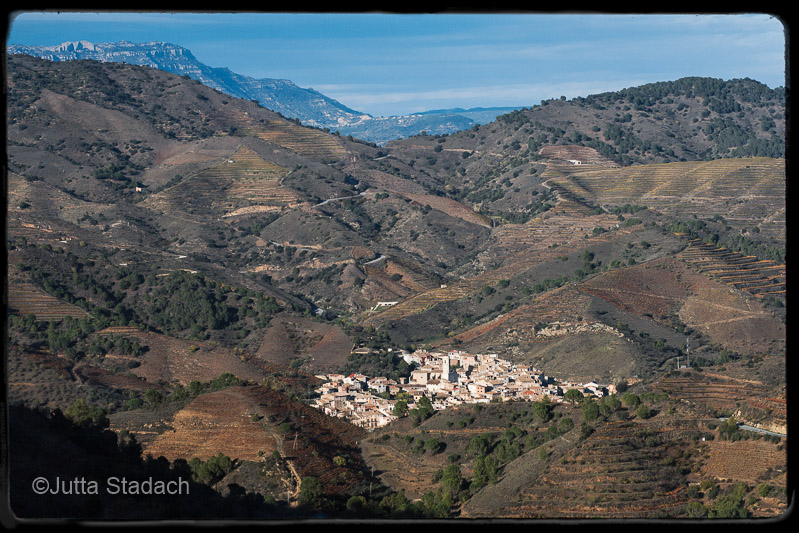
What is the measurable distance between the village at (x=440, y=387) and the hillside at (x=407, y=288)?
1.04 m

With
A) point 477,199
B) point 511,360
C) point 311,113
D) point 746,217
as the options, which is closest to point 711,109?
point 477,199

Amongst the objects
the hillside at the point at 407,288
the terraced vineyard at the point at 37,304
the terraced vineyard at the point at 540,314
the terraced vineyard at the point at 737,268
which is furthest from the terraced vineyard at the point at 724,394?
the terraced vineyard at the point at 37,304

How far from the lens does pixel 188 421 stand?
67.4ft

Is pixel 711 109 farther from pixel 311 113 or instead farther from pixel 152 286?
pixel 311 113

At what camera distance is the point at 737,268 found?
4291 centimetres

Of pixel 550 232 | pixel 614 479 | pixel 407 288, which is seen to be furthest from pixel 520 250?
pixel 614 479

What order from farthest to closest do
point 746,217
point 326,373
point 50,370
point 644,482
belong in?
point 746,217 → point 326,373 → point 50,370 → point 644,482

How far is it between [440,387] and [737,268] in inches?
701

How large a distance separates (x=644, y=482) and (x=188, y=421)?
33.2 feet

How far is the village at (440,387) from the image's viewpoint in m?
29.0

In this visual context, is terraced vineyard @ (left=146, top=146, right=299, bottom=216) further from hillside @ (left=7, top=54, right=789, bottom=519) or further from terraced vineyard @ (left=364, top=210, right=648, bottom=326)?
terraced vineyard @ (left=364, top=210, right=648, bottom=326)

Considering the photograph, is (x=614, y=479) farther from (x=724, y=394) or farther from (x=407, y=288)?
(x=407, y=288)

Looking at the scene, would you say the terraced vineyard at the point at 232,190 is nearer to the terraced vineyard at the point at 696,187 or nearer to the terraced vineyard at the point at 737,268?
the terraced vineyard at the point at 696,187

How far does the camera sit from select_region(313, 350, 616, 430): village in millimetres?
29016
